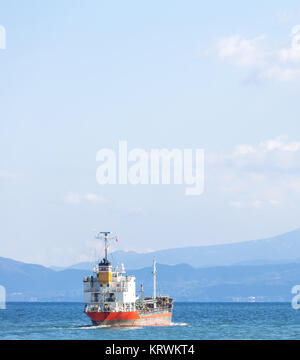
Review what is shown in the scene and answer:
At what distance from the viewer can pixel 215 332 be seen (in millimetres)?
101625

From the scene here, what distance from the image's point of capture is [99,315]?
98.1m

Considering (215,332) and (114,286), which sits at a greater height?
(114,286)
